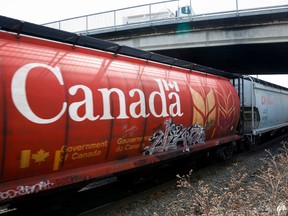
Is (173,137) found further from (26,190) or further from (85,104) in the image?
(26,190)

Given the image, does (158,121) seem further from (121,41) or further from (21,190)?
(121,41)

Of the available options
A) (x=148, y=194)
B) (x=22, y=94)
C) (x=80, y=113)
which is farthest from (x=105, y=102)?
(x=148, y=194)

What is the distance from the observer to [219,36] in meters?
18.3

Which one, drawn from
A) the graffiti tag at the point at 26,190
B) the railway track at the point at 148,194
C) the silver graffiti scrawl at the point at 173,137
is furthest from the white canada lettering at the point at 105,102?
the railway track at the point at 148,194

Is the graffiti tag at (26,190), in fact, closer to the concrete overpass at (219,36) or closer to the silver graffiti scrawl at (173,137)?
the silver graffiti scrawl at (173,137)

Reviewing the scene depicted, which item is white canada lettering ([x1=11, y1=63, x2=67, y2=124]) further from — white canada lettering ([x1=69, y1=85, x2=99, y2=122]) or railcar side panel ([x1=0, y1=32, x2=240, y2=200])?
white canada lettering ([x1=69, y1=85, x2=99, y2=122])

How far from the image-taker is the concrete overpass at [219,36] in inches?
665

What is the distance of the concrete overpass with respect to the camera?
1689 centimetres

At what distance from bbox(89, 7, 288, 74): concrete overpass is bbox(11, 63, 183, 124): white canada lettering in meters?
11.5

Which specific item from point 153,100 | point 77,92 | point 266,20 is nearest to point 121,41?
point 266,20

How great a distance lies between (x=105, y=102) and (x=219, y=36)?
14.5 meters

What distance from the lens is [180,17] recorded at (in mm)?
18484

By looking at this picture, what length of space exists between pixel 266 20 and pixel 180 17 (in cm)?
465

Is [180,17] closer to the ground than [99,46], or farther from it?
farther from it
